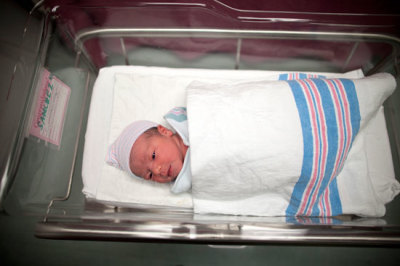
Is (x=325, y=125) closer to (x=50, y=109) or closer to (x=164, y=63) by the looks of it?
(x=164, y=63)

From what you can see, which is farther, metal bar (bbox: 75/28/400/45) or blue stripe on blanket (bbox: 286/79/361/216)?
metal bar (bbox: 75/28/400/45)

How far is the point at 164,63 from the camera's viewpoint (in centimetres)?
116

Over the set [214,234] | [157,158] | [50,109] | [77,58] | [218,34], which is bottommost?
[214,234]

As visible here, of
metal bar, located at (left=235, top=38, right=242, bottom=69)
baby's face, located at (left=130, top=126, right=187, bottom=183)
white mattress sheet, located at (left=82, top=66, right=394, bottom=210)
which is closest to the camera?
baby's face, located at (left=130, top=126, right=187, bottom=183)

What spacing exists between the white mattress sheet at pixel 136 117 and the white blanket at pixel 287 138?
15 cm

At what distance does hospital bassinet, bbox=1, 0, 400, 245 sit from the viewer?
2.29ft

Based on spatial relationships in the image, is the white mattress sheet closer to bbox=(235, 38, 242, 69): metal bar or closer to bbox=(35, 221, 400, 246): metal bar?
bbox=(235, 38, 242, 69): metal bar

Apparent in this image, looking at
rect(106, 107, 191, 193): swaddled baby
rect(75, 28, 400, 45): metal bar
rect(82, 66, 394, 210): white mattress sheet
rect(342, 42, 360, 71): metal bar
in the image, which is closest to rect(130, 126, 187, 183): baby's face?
rect(106, 107, 191, 193): swaddled baby

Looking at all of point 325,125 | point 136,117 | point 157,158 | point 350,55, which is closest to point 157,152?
point 157,158

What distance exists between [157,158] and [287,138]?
1.30 ft

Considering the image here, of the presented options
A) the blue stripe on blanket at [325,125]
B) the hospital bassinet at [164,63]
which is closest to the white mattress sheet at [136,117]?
the hospital bassinet at [164,63]

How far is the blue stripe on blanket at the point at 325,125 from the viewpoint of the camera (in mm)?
755

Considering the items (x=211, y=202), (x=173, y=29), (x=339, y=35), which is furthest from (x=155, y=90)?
(x=339, y=35)

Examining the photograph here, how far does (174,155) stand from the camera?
831mm
